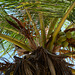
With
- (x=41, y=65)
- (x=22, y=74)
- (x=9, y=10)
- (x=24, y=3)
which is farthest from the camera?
(x=9, y=10)

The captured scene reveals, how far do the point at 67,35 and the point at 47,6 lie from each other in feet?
1.13

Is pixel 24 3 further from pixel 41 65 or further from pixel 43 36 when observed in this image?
pixel 41 65

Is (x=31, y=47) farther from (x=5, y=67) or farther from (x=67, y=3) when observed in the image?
(x=67, y=3)

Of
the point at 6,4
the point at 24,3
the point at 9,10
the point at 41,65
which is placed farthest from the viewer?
the point at 9,10

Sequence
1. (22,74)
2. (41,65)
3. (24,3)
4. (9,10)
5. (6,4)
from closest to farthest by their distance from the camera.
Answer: (22,74) → (41,65) → (24,3) → (6,4) → (9,10)

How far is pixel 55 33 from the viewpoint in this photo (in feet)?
4.24

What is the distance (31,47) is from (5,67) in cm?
39

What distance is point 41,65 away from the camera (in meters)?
1.05

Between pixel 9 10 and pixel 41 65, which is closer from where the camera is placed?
pixel 41 65

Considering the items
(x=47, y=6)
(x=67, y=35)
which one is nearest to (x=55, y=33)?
(x=67, y=35)

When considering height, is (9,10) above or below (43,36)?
above

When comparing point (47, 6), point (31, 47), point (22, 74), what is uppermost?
point (47, 6)

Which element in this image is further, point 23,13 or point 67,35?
point 23,13

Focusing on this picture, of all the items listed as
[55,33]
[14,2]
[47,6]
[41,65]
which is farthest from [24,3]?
[41,65]
